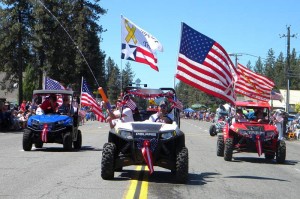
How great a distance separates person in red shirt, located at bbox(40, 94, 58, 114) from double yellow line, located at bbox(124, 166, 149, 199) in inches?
290

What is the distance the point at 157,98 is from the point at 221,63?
6.97 feet

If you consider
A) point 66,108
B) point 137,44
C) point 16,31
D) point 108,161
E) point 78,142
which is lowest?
point 78,142

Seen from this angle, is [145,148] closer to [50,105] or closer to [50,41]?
[50,105]

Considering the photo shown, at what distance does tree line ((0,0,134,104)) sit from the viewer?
164 ft

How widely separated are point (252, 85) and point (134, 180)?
1370 cm

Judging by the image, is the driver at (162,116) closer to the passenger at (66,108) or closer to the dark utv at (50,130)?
the dark utv at (50,130)

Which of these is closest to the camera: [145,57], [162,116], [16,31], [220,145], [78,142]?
[162,116]

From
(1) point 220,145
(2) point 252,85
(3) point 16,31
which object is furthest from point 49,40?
(1) point 220,145

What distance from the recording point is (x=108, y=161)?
1138 cm

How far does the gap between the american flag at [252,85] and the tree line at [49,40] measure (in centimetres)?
1937

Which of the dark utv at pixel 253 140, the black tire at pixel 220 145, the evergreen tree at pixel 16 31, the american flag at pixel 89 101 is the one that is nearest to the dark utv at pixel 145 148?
the dark utv at pixel 253 140

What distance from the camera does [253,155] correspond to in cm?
2119

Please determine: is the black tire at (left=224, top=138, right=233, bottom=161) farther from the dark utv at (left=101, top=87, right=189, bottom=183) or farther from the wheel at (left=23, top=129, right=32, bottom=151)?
the wheel at (left=23, top=129, right=32, bottom=151)

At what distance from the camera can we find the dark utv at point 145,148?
11.3 m
